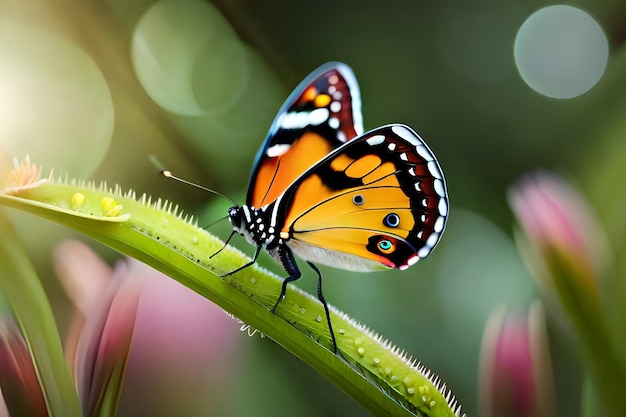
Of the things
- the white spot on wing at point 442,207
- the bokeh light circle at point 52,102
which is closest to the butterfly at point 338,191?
the white spot on wing at point 442,207

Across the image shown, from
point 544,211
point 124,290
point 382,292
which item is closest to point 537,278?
point 544,211

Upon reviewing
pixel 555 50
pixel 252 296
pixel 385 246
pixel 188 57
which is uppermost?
pixel 555 50

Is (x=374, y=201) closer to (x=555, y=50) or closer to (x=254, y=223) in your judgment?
(x=254, y=223)

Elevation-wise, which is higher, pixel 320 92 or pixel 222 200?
pixel 320 92

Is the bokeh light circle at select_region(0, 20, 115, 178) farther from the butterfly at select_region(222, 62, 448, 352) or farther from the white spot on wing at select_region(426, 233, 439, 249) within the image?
the white spot on wing at select_region(426, 233, 439, 249)

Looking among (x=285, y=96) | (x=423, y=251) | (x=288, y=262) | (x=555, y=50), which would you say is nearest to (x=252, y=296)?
(x=288, y=262)

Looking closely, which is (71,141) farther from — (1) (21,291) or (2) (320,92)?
(2) (320,92)
